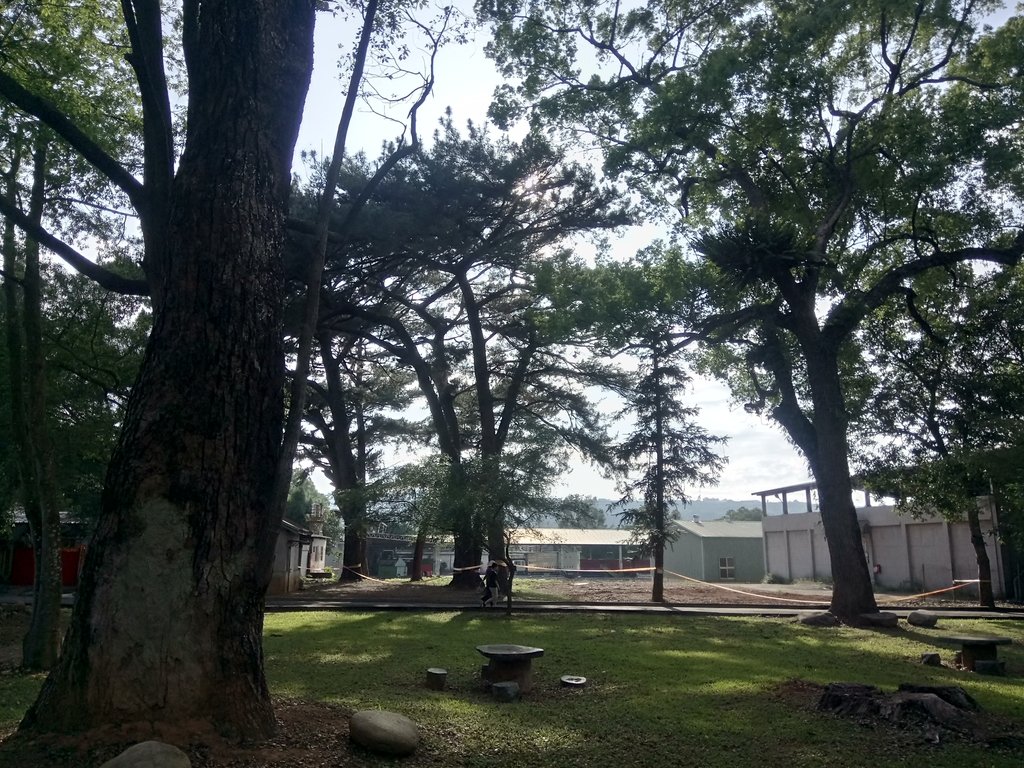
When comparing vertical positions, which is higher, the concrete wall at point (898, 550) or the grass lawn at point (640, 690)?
the concrete wall at point (898, 550)

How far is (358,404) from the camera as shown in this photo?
31516 millimetres

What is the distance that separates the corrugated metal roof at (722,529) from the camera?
43031 mm

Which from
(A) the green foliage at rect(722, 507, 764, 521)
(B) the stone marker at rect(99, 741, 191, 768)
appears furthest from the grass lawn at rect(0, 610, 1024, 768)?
(A) the green foliage at rect(722, 507, 764, 521)

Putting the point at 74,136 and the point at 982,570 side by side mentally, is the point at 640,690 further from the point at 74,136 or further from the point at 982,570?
the point at 982,570

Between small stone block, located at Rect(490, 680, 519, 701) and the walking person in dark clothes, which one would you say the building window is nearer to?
the walking person in dark clothes

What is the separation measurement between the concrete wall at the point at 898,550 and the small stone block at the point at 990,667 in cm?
1422

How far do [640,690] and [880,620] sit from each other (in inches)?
339

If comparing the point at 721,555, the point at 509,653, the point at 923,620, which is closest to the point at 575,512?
the point at 923,620

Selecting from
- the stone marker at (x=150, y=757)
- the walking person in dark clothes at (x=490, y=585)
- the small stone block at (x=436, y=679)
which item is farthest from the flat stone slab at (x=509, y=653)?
the walking person in dark clothes at (x=490, y=585)

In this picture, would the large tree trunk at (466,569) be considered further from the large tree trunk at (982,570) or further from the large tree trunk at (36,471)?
the large tree trunk at (36,471)

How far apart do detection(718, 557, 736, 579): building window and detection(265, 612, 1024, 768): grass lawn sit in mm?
27884

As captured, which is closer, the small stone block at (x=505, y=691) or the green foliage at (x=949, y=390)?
the small stone block at (x=505, y=691)

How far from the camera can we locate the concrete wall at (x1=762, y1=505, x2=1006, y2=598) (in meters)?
26.0

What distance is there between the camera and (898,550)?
1179 inches
